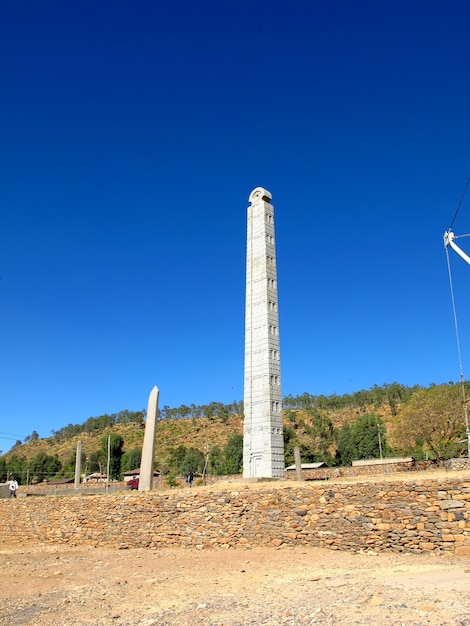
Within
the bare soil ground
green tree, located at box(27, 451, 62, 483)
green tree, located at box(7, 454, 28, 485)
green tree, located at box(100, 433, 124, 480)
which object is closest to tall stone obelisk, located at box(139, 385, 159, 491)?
the bare soil ground

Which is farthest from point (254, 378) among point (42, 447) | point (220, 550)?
point (42, 447)

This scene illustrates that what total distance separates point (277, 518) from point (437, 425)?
2558 centimetres

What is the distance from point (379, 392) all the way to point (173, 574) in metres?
93.0

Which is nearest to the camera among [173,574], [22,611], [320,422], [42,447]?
[22,611]

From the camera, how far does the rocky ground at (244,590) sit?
880 cm

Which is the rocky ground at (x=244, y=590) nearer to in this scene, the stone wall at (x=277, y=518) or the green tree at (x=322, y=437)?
the stone wall at (x=277, y=518)

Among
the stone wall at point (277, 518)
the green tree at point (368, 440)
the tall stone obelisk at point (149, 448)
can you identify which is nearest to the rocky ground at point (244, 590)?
the stone wall at point (277, 518)

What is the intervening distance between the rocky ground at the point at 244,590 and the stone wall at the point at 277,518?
1.66 ft

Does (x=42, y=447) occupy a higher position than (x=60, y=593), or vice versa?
(x=42, y=447)

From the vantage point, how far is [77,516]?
21.5 metres

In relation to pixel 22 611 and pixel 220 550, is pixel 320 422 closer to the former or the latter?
pixel 220 550

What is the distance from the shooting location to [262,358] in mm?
28469

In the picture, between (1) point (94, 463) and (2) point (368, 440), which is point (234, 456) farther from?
(1) point (94, 463)

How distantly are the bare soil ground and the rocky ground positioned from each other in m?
0.02
